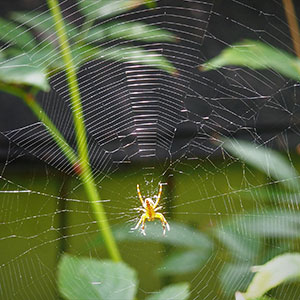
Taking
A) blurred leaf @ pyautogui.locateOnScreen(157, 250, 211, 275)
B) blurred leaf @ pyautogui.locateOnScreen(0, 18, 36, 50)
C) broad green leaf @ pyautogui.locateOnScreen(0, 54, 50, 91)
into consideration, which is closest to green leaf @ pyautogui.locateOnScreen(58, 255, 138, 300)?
blurred leaf @ pyautogui.locateOnScreen(157, 250, 211, 275)

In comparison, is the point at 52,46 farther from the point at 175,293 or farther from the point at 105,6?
the point at 175,293

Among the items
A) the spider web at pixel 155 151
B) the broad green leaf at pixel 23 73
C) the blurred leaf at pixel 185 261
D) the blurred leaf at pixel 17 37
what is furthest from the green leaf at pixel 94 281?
the spider web at pixel 155 151

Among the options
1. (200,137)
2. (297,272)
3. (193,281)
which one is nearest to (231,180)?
(200,137)

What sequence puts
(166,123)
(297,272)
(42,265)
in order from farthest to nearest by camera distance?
(42,265)
(166,123)
(297,272)

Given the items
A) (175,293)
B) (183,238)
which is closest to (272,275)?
(175,293)

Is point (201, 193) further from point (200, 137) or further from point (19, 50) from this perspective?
point (19, 50)

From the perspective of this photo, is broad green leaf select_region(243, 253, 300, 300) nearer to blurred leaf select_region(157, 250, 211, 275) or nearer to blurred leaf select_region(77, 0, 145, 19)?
blurred leaf select_region(157, 250, 211, 275)
